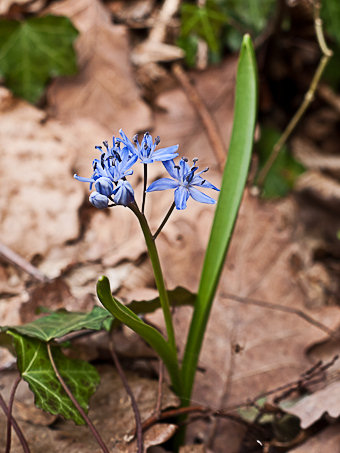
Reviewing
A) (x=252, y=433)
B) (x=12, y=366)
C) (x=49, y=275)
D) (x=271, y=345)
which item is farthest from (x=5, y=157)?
(x=252, y=433)

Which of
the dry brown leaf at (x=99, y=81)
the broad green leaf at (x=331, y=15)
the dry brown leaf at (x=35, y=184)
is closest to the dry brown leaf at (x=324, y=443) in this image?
the dry brown leaf at (x=35, y=184)

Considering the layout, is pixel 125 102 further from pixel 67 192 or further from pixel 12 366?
pixel 12 366

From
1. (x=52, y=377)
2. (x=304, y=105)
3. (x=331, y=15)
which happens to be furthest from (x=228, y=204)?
(x=331, y=15)

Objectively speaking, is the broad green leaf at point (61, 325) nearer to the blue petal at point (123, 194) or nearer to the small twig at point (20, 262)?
the blue petal at point (123, 194)

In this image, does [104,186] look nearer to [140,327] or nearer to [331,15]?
[140,327]

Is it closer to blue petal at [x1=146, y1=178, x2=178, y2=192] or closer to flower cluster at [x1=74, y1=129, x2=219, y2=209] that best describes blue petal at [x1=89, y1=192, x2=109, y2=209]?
flower cluster at [x1=74, y1=129, x2=219, y2=209]

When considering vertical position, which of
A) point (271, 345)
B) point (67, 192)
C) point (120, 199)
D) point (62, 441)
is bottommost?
point (62, 441)
